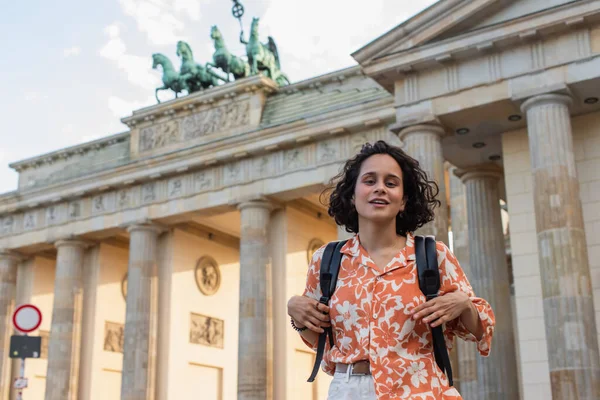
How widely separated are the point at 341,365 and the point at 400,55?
1974 cm

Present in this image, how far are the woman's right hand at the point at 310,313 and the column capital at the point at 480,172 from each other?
75.6 feet

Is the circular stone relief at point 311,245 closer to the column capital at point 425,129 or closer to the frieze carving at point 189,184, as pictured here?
the frieze carving at point 189,184

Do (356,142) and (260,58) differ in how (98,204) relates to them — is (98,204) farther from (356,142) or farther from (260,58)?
(356,142)

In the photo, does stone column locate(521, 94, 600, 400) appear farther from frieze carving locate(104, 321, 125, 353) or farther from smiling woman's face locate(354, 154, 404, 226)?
frieze carving locate(104, 321, 125, 353)

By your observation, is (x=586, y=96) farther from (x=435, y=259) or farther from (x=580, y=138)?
(x=435, y=259)

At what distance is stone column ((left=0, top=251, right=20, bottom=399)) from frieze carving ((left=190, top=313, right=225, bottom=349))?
881 cm

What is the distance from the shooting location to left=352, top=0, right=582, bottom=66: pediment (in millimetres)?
21562

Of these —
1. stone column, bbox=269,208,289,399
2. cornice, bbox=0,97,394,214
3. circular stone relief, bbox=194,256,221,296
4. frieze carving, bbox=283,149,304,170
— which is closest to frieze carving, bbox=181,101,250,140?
cornice, bbox=0,97,394,214

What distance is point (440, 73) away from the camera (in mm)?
22609

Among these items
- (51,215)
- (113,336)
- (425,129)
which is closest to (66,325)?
(113,336)

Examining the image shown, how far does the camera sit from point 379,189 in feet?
11.6

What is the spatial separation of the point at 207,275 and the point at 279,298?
6.55m

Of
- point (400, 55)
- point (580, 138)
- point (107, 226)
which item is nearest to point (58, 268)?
point (107, 226)

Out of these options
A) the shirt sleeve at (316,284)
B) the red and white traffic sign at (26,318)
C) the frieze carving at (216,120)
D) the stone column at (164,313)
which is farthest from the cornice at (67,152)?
the shirt sleeve at (316,284)
